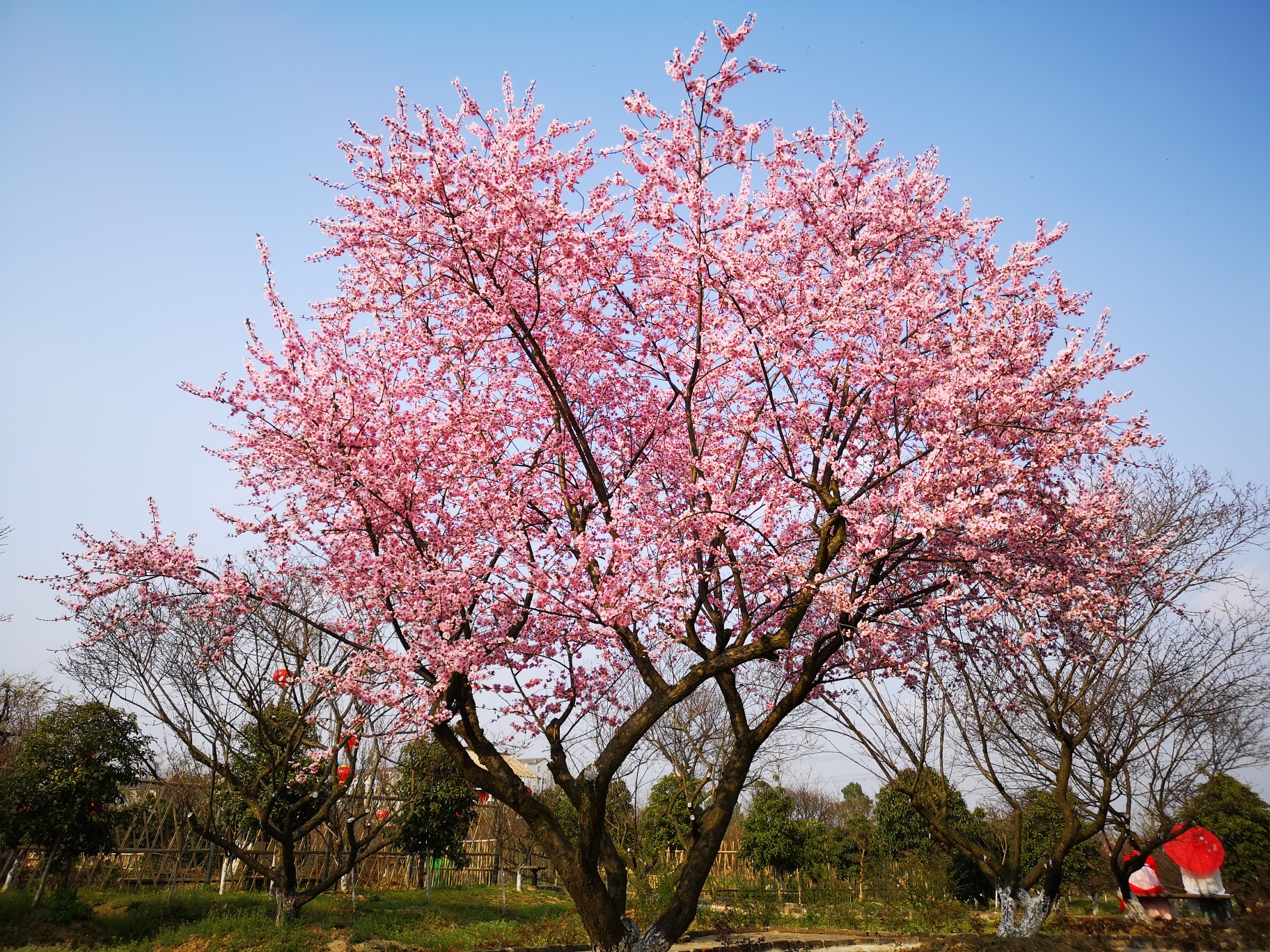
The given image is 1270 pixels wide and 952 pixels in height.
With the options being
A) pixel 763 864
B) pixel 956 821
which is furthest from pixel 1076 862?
pixel 763 864

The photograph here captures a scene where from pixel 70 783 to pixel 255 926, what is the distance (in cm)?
363

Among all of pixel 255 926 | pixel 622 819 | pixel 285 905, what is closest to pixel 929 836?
pixel 622 819

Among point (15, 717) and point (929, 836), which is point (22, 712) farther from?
point (929, 836)

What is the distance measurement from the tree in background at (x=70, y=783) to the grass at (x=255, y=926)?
846mm

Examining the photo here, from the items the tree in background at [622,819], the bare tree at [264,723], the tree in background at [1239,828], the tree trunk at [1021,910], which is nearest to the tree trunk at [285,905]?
the bare tree at [264,723]

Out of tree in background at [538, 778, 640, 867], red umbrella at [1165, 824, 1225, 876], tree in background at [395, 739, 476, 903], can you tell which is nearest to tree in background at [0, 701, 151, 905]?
tree in background at [395, 739, 476, 903]

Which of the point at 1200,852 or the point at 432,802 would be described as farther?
the point at 1200,852

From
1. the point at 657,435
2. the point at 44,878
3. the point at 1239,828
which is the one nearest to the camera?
the point at 657,435

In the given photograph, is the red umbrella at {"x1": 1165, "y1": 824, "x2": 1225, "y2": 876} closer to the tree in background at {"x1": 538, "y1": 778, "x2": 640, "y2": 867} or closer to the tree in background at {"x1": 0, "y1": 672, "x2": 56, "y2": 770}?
the tree in background at {"x1": 538, "y1": 778, "x2": 640, "y2": 867}

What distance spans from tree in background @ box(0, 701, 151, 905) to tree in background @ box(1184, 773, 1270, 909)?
21689 millimetres

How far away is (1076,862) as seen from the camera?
20.5 m

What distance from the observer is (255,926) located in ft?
36.6

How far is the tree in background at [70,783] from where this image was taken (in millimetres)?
11406

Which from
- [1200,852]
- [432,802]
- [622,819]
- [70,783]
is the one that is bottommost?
[1200,852]
